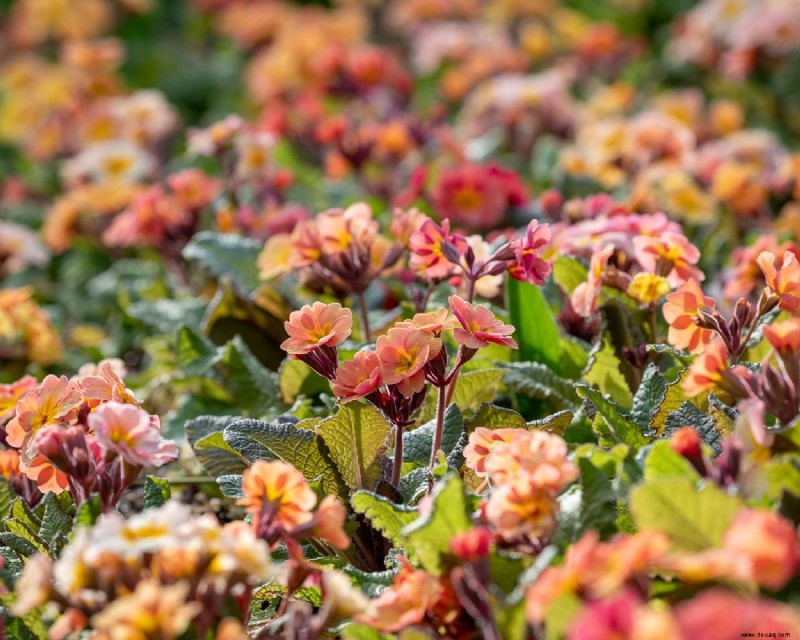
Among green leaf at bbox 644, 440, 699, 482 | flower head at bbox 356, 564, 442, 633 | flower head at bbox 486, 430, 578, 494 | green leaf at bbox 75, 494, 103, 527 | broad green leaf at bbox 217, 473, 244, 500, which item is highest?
flower head at bbox 486, 430, 578, 494

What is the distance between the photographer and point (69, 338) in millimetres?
2918

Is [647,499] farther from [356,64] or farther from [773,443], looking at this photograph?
[356,64]

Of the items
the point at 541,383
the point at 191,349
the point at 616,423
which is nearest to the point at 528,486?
the point at 616,423

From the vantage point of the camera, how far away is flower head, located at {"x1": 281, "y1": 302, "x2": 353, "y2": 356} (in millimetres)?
1510

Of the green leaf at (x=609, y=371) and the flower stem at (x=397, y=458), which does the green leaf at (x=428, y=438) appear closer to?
the flower stem at (x=397, y=458)

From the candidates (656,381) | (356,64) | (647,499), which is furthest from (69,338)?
(647,499)

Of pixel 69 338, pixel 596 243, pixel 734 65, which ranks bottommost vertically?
pixel 69 338

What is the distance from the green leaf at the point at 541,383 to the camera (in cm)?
184

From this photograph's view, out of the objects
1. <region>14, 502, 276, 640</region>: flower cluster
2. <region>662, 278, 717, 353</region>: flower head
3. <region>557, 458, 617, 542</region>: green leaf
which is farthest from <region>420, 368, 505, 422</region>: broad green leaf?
<region>14, 502, 276, 640</region>: flower cluster

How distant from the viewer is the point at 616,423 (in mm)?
1597

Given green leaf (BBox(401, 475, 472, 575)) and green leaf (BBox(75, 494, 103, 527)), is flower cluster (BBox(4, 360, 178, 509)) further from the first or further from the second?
green leaf (BBox(401, 475, 472, 575))

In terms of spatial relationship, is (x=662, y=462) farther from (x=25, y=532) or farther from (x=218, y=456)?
(x=25, y=532)

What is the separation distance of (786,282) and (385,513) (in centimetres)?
66

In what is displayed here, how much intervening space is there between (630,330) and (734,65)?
2402mm
